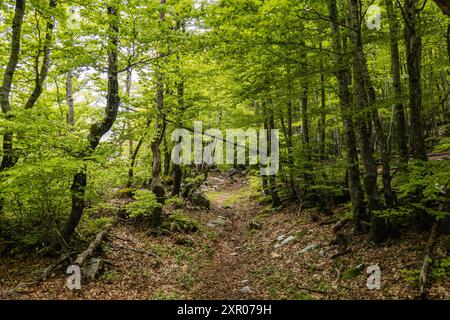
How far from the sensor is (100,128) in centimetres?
930

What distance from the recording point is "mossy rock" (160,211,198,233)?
12.7 metres

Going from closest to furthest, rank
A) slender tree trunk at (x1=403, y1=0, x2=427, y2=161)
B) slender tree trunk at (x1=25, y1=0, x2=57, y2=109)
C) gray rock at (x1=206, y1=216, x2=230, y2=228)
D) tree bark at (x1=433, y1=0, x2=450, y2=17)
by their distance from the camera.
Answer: tree bark at (x1=433, y1=0, x2=450, y2=17) → slender tree trunk at (x1=403, y1=0, x2=427, y2=161) → slender tree trunk at (x1=25, y1=0, x2=57, y2=109) → gray rock at (x1=206, y1=216, x2=230, y2=228)

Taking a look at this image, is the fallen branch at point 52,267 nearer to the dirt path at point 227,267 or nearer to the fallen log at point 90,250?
the fallen log at point 90,250

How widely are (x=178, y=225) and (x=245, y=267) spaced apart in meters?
4.19

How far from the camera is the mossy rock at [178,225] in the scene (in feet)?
41.7

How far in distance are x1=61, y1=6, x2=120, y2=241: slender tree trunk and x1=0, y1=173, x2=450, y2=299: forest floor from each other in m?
1.36

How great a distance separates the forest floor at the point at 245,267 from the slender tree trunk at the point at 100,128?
53.4 inches

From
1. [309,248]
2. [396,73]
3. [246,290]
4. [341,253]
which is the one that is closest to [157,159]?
[246,290]

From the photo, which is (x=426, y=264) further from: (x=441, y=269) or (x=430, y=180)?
(x=430, y=180)

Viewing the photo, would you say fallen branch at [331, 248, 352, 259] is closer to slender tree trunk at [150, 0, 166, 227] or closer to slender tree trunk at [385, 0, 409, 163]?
slender tree trunk at [385, 0, 409, 163]

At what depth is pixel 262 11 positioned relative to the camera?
658 centimetres

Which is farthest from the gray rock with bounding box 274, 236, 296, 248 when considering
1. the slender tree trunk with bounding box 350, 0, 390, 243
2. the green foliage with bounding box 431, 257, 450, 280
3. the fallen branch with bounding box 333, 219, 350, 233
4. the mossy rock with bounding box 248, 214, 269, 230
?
the green foliage with bounding box 431, 257, 450, 280
